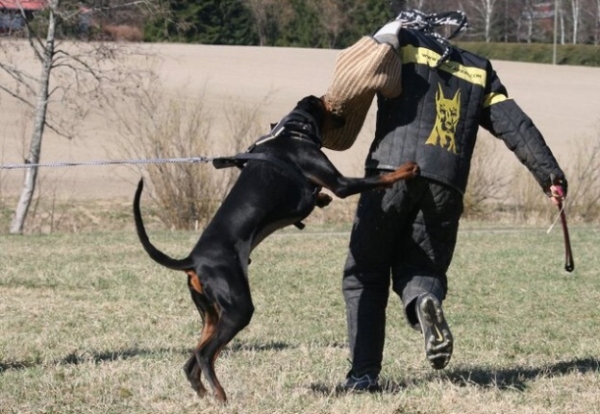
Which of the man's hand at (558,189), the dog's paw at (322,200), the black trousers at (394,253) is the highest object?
the man's hand at (558,189)

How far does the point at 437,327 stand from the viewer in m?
5.34

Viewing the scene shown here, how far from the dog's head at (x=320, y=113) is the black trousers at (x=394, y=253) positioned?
1.23 feet

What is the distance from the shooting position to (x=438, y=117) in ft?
18.0

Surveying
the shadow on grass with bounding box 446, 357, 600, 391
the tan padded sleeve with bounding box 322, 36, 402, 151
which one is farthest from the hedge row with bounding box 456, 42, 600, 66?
the tan padded sleeve with bounding box 322, 36, 402, 151

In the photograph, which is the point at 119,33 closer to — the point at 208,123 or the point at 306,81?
the point at 208,123

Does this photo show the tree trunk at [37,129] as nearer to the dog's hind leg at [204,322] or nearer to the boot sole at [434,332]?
the dog's hind leg at [204,322]

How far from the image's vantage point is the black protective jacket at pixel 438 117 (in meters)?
5.48

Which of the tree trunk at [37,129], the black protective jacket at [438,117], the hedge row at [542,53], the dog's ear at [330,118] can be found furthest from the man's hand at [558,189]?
the hedge row at [542,53]

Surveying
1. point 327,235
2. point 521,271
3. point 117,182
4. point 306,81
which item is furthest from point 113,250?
point 306,81

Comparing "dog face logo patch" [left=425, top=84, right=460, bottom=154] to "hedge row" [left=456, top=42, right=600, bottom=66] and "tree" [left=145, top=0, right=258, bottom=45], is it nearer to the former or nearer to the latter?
"tree" [left=145, top=0, right=258, bottom=45]

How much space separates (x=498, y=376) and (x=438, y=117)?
1.50 m

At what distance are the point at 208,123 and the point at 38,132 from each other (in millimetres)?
2592

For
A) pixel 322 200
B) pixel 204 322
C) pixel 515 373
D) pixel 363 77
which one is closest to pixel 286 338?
pixel 515 373

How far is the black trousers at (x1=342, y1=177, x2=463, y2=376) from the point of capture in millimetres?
5547
